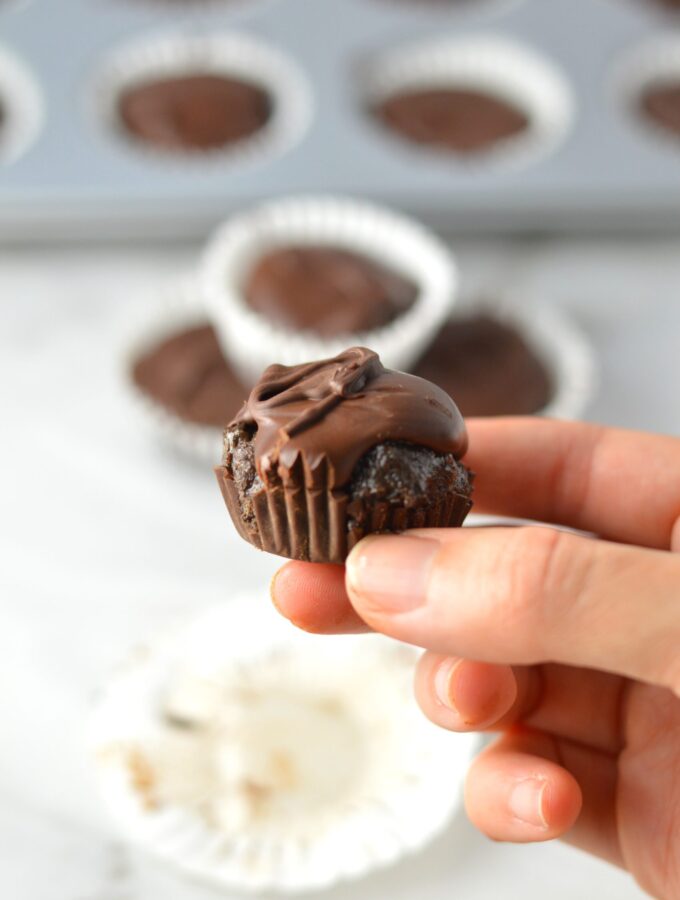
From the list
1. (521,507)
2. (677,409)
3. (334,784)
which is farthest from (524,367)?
(334,784)

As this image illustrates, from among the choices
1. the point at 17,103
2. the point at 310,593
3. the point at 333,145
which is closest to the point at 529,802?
the point at 310,593

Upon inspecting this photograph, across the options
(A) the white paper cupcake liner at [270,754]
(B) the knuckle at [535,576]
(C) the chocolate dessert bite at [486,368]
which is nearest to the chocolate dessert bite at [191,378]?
(C) the chocolate dessert bite at [486,368]

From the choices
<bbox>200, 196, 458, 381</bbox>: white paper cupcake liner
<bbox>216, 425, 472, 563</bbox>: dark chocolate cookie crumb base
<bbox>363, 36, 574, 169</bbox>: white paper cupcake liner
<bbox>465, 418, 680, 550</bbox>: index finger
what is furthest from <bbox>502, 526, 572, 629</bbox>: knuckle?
<bbox>363, 36, 574, 169</bbox>: white paper cupcake liner

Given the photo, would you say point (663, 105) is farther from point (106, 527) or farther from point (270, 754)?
point (270, 754)

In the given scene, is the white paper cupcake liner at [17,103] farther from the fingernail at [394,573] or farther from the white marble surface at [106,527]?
the fingernail at [394,573]

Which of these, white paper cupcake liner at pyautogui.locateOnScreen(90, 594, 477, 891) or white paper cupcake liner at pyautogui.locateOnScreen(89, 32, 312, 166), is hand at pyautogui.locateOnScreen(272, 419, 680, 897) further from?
white paper cupcake liner at pyautogui.locateOnScreen(89, 32, 312, 166)
